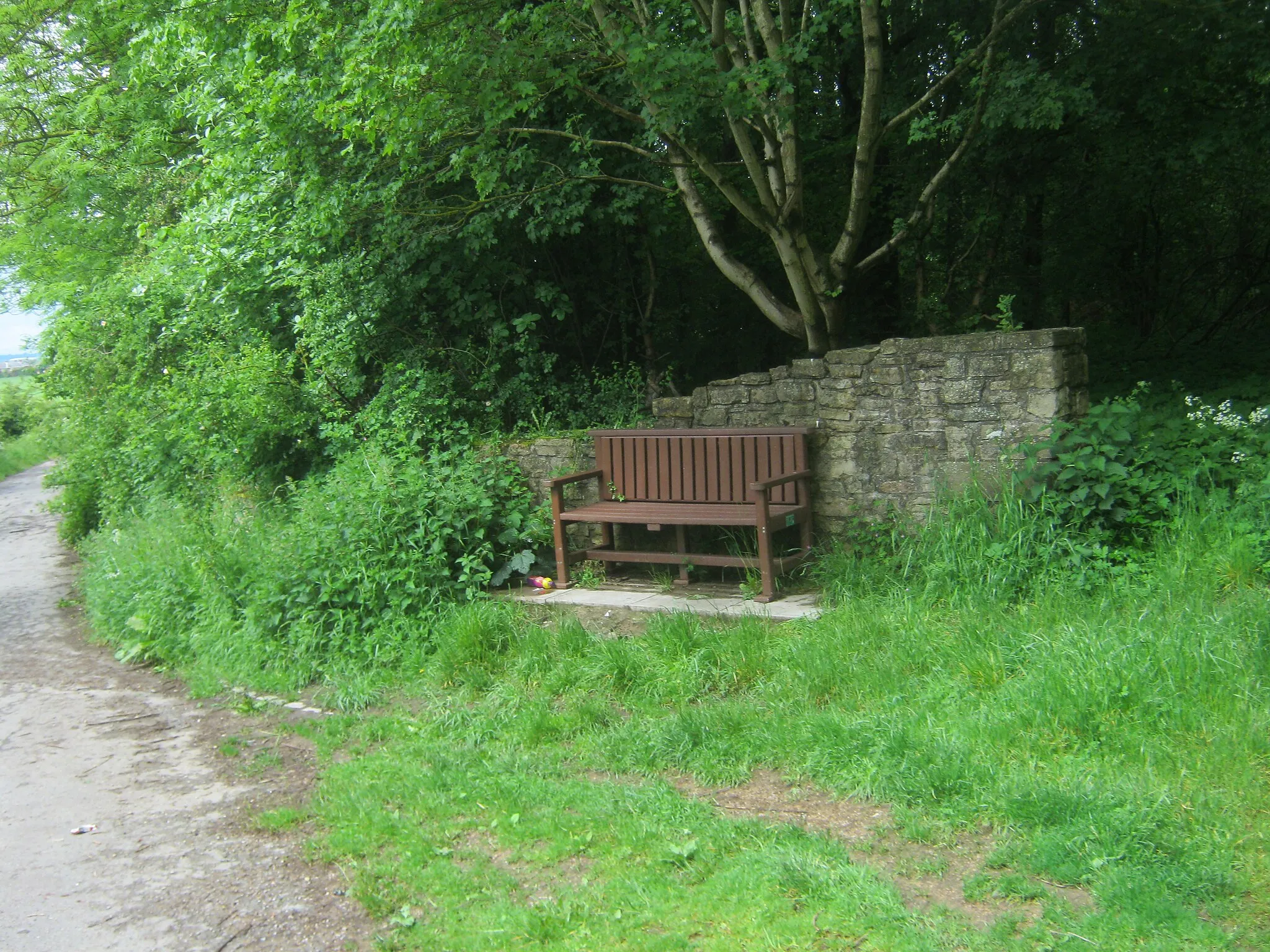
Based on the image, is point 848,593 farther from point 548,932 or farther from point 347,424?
point 347,424

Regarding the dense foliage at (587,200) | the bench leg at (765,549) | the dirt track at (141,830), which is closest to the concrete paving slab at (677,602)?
the bench leg at (765,549)

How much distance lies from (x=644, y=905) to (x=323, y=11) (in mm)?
6731

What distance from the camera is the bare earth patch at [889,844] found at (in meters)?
3.33

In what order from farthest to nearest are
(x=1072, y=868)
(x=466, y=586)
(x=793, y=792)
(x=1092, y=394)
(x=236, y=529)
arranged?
(x=1092, y=394) < (x=236, y=529) < (x=466, y=586) < (x=793, y=792) < (x=1072, y=868)

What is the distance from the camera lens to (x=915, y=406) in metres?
6.73

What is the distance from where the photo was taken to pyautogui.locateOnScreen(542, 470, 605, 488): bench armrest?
7.67m

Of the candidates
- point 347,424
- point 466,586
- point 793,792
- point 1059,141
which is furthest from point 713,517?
point 1059,141

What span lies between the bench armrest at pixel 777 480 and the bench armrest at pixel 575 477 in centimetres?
137

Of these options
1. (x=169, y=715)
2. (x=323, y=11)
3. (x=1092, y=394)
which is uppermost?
(x=323, y=11)

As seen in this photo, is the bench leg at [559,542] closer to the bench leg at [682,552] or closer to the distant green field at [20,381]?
the bench leg at [682,552]

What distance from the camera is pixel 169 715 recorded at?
685 centimetres

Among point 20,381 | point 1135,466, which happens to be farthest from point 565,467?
point 20,381

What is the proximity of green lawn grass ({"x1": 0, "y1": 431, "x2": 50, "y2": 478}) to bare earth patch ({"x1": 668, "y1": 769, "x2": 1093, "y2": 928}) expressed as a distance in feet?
91.7

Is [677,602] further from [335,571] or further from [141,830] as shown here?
[141,830]
